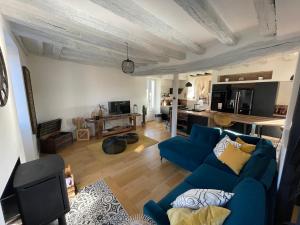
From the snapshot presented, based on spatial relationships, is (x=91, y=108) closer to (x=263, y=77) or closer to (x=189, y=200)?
(x=189, y=200)

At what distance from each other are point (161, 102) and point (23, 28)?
20.0 ft

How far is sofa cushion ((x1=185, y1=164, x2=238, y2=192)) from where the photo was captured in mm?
1734

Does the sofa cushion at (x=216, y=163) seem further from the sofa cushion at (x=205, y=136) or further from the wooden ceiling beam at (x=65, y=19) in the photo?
the wooden ceiling beam at (x=65, y=19)

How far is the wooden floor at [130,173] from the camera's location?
2.19 meters

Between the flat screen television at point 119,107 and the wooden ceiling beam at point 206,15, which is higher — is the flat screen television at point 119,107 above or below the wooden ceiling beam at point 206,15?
below

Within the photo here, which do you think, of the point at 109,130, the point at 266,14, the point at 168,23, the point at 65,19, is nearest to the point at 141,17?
the point at 168,23

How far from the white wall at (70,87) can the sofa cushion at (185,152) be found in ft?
10.4

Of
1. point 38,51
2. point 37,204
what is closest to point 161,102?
point 38,51

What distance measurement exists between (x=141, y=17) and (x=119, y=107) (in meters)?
3.93

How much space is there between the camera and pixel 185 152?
8.54ft

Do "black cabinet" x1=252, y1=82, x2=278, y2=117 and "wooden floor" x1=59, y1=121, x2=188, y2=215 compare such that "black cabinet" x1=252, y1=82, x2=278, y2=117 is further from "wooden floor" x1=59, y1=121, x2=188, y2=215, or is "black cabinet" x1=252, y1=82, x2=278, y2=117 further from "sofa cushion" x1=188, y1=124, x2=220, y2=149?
"wooden floor" x1=59, y1=121, x2=188, y2=215

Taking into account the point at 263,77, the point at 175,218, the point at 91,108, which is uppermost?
the point at 263,77

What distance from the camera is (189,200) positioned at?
3.94 feet

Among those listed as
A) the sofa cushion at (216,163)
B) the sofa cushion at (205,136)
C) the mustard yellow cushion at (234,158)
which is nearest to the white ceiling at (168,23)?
the sofa cushion at (205,136)
